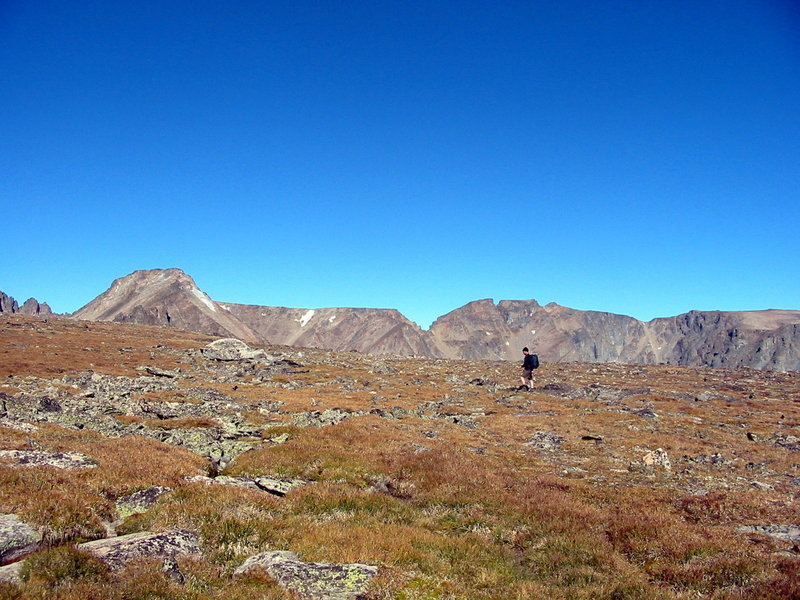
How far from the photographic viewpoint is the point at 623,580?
9.58 m

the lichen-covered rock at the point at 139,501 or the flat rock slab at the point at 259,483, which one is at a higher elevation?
the lichen-covered rock at the point at 139,501

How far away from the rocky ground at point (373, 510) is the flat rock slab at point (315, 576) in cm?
4

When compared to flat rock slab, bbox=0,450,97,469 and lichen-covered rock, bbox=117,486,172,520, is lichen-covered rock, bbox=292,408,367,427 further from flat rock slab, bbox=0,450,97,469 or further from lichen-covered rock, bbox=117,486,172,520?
lichen-covered rock, bbox=117,486,172,520

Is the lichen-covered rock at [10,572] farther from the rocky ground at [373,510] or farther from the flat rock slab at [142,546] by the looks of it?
the flat rock slab at [142,546]

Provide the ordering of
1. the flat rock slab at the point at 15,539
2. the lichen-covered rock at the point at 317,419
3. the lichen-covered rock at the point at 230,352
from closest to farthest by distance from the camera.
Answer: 1. the flat rock slab at the point at 15,539
2. the lichen-covered rock at the point at 317,419
3. the lichen-covered rock at the point at 230,352

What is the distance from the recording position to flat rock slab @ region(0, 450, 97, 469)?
13.3 m

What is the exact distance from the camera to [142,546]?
8992mm

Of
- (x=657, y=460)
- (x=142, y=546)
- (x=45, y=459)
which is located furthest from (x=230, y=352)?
(x=142, y=546)

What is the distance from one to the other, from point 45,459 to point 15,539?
613 centimetres

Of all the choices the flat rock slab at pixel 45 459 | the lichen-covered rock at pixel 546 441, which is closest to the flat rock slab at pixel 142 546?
the flat rock slab at pixel 45 459

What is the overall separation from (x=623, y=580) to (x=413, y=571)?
4062 mm

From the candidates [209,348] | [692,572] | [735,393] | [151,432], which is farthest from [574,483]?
[209,348]

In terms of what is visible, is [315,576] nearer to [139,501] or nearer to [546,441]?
[139,501]

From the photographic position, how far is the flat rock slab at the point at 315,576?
8094 millimetres
